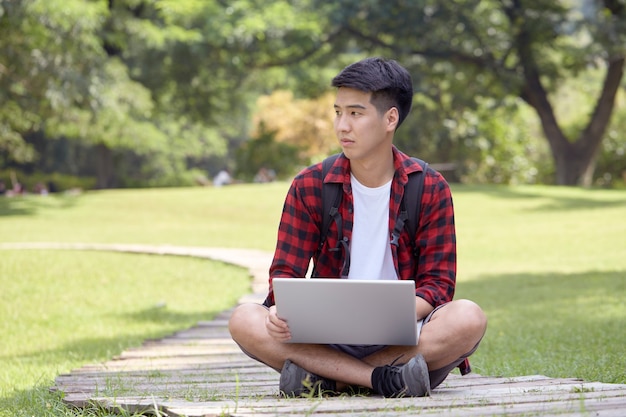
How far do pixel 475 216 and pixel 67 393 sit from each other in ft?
57.7

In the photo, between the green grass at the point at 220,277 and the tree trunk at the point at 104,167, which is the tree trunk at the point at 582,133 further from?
A: the tree trunk at the point at 104,167

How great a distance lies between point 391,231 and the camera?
4.18 meters

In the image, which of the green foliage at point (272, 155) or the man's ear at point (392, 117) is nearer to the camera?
the man's ear at point (392, 117)

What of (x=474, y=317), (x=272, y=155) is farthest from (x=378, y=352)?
(x=272, y=155)

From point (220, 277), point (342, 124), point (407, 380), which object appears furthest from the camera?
point (220, 277)

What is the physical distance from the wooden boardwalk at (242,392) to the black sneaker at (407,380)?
98 mm

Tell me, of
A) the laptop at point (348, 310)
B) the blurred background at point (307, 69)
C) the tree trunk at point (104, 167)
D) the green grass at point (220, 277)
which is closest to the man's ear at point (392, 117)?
the laptop at point (348, 310)

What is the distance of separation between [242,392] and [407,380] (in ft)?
2.68

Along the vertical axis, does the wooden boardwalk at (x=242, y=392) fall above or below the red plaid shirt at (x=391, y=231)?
below

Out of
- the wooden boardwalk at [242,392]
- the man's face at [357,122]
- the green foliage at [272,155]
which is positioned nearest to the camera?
the wooden boardwalk at [242,392]

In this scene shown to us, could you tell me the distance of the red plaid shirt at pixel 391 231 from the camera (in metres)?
4.19

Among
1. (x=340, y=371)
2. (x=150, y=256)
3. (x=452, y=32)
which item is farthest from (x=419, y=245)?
(x=452, y=32)

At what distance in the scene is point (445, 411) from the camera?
3102mm

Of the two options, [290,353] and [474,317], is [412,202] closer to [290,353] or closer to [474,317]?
[474,317]
